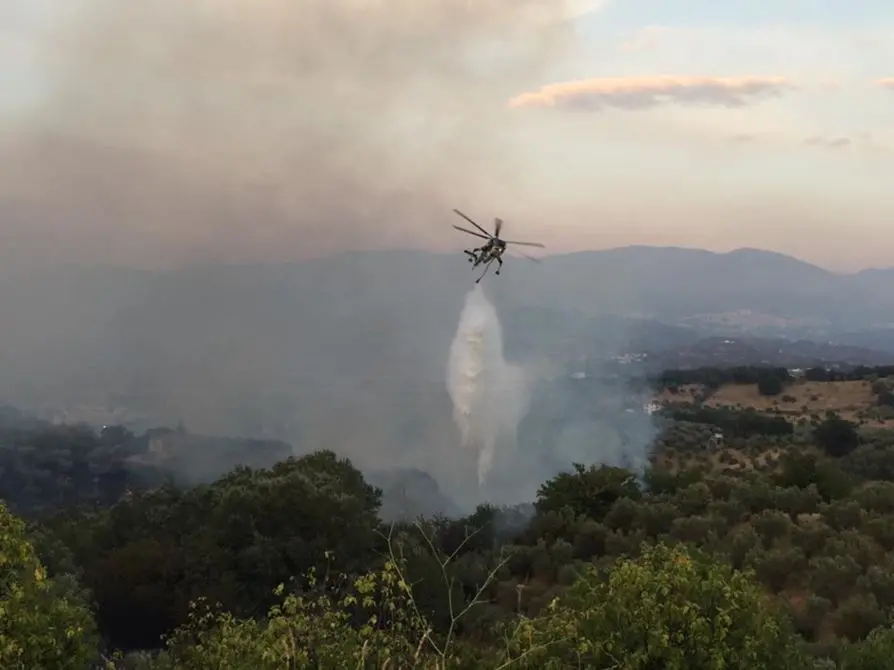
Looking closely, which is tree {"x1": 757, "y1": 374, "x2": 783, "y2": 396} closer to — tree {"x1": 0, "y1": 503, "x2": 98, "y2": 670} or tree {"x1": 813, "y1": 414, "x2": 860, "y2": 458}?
tree {"x1": 813, "y1": 414, "x2": 860, "y2": 458}

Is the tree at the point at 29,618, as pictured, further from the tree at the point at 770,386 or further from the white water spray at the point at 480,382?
the tree at the point at 770,386

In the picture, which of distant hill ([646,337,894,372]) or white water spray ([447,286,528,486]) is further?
distant hill ([646,337,894,372])

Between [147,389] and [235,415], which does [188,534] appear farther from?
Answer: [147,389]

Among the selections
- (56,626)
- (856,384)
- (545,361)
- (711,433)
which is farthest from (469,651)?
(545,361)

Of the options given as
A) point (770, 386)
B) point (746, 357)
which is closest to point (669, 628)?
point (770, 386)

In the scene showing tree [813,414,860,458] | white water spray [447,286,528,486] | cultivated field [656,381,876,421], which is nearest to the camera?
tree [813,414,860,458]

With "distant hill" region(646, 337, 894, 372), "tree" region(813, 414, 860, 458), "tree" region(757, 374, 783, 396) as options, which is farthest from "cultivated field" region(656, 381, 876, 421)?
"distant hill" region(646, 337, 894, 372)

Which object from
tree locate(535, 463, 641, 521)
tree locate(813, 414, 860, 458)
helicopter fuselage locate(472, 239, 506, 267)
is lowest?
tree locate(535, 463, 641, 521)

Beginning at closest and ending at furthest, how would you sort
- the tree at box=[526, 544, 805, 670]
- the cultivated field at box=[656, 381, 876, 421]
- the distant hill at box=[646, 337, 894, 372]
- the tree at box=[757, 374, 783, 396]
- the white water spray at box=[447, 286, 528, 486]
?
the tree at box=[526, 544, 805, 670] < the white water spray at box=[447, 286, 528, 486] < the cultivated field at box=[656, 381, 876, 421] < the tree at box=[757, 374, 783, 396] < the distant hill at box=[646, 337, 894, 372]
